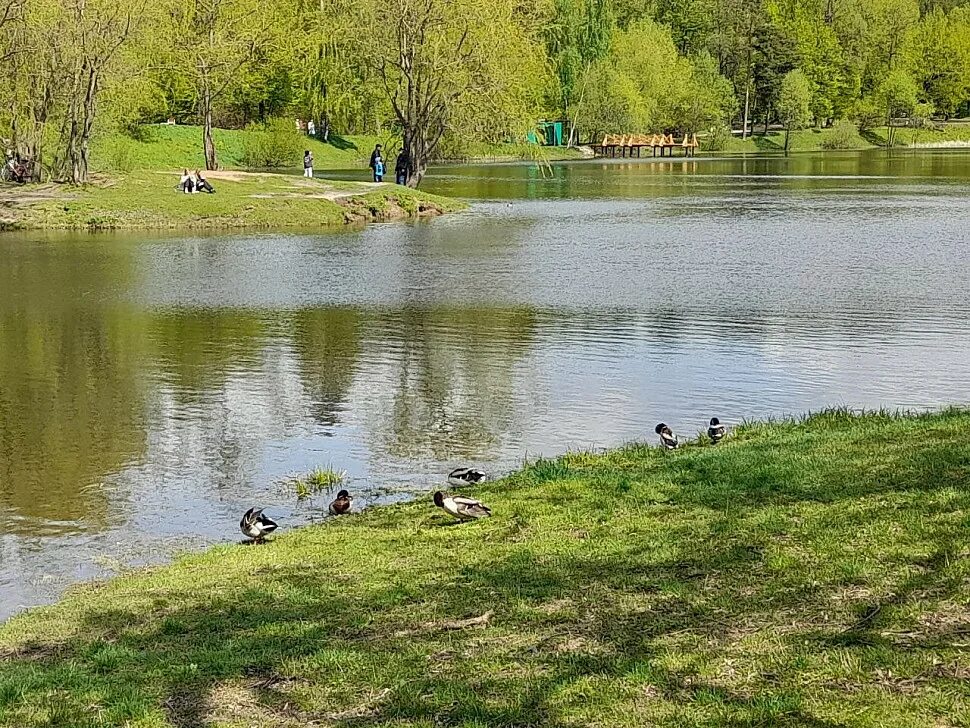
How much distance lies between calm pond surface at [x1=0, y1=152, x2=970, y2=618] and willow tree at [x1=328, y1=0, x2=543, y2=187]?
11.1 m

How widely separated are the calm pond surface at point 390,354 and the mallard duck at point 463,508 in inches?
81.6

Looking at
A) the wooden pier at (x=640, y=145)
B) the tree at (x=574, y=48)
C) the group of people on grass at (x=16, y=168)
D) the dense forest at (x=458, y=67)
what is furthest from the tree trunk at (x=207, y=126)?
the tree at (x=574, y=48)

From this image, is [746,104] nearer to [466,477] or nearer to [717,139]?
[717,139]

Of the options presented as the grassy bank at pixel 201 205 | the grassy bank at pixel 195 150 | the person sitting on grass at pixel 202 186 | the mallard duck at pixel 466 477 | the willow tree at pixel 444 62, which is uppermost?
the willow tree at pixel 444 62

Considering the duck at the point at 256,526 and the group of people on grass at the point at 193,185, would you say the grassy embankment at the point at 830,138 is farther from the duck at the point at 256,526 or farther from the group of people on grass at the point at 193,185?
the duck at the point at 256,526

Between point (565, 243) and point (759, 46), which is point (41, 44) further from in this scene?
point (759, 46)

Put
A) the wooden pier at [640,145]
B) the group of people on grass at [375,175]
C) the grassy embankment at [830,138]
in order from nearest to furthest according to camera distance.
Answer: the group of people on grass at [375,175] → the wooden pier at [640,145] → the grassy embankment at [830,138]

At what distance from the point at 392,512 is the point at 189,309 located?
15338 millimetres

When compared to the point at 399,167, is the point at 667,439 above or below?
below

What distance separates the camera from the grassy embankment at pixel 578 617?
255 inches

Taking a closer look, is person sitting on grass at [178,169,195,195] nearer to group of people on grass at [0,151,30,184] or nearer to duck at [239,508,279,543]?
group of people on grass at [0,151,30,184]

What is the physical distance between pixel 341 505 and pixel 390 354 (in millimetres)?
8879

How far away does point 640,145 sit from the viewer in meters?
109

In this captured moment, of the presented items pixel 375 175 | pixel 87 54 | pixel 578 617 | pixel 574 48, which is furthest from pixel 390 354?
pixel 574 48
